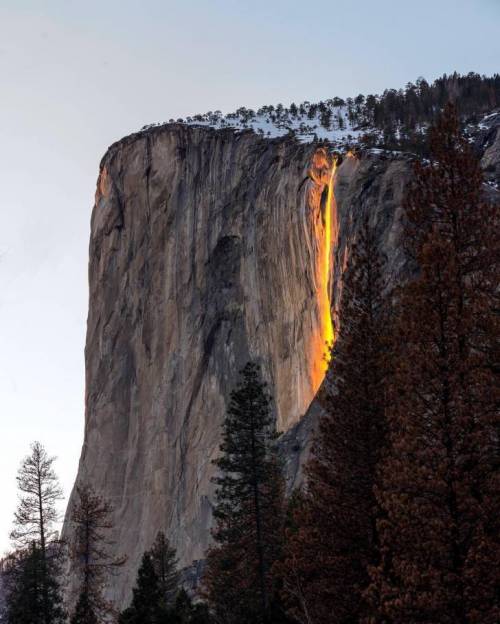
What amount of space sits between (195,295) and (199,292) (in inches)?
18.5

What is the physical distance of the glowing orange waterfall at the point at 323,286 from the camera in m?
53.4

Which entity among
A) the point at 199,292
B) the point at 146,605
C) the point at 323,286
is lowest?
the point at 146,605

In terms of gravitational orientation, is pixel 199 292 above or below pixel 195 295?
above

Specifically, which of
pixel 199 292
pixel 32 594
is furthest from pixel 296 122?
pixel 32 594

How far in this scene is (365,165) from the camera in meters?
51.6

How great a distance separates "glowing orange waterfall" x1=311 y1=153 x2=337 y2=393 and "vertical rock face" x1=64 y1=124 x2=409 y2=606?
0.80 ft

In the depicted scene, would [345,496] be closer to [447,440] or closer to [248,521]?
[447,440]

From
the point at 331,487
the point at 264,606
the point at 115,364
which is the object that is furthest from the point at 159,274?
the point at 331,487

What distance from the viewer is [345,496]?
21.9 meters

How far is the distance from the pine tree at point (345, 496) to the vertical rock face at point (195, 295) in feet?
72.6

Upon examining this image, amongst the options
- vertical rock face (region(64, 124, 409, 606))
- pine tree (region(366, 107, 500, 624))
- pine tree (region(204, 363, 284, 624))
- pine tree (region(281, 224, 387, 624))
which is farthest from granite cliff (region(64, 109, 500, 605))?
pine tree (region(366, 107, 500, 624))

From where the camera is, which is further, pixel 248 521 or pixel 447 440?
pixel 248 521

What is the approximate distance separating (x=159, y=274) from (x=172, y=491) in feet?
63.0

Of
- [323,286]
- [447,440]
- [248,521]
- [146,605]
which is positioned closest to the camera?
[447,440]
